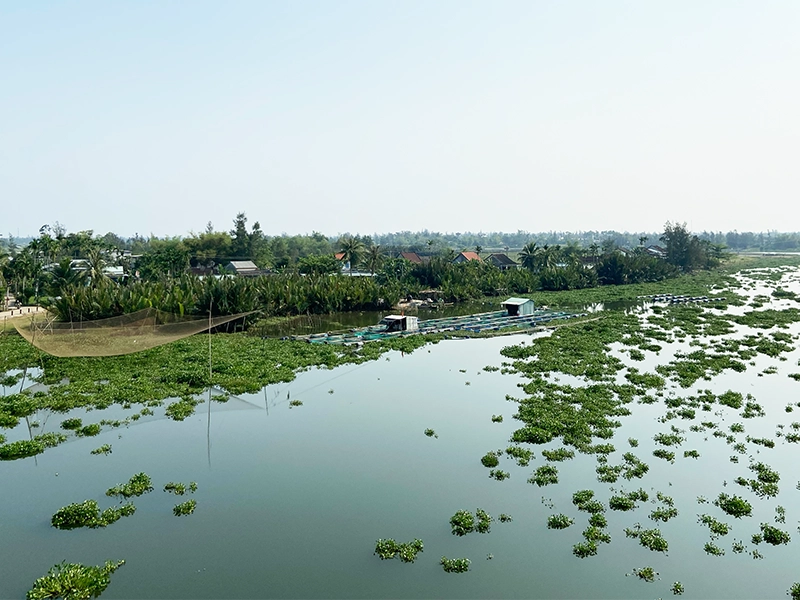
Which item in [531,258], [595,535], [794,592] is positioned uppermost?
[531,258]

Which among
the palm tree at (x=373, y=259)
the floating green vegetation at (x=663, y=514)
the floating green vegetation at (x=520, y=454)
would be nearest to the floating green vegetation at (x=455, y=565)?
the floating green vegetation at (x=663, y=514)

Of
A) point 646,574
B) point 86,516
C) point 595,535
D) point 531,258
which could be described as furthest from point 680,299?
point 86,516

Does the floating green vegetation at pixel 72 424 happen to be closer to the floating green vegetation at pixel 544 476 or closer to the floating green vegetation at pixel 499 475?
the floating green vegetation at pixel 499 475

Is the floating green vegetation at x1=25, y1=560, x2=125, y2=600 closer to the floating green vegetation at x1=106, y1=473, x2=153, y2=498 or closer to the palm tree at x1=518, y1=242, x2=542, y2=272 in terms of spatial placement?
the floating green vegetation at x1=106, y1=473, x2=153, y2=498

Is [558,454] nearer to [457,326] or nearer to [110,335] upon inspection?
[110,335]

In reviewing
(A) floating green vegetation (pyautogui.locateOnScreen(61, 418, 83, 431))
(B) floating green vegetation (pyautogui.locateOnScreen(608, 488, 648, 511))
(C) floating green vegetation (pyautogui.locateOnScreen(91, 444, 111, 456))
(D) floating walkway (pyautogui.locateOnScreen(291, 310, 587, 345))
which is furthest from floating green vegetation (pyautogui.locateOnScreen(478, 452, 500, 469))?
(D) floating walkway (pyautogui.locateOnScreen(291, 310, 587, 345))

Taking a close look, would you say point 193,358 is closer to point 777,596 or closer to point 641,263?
point 777,596
